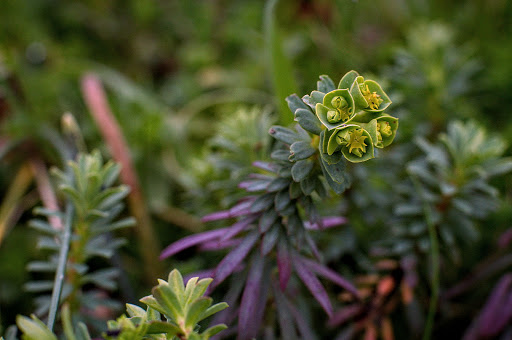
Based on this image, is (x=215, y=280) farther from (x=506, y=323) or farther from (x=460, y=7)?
(x=460, y=7)

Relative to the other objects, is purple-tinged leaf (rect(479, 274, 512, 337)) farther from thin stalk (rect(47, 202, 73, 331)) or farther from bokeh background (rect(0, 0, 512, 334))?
thin stalk (rect(47, 202, 73, 331))

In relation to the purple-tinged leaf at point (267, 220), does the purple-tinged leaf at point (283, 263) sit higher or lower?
lower

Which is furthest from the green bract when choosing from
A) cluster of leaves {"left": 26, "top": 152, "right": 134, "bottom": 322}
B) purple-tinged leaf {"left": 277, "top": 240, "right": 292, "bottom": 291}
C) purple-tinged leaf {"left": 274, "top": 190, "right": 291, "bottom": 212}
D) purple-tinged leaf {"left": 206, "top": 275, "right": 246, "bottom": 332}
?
cluster of leaves {"left": 26, "top": 152, "right": 134, "bottom": 322}

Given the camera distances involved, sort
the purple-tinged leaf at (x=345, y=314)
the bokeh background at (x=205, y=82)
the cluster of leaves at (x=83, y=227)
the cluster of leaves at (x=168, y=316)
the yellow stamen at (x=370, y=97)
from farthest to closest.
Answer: the bokeh background at (x=205, y=82)
the purple-tinged leaf at (x=345, y=314)
the cluster of leaves at (x=83, y=227)
the yellow stamen at (x=370, y=97)
the cluster of leaves at (x=168, y=316)

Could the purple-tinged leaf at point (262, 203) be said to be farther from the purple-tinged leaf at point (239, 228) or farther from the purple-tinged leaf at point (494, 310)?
the purple-tinged leaf at point (494, 310)

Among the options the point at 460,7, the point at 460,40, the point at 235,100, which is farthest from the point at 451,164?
the point at 460,7

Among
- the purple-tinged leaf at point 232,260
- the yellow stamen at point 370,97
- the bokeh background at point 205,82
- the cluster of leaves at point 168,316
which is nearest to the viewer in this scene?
the cluster of leaves at point 168,316

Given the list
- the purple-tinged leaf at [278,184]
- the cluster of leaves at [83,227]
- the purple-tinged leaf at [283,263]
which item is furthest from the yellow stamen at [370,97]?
the cluster of leaves at [83,227]

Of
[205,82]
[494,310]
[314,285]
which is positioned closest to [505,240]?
[494,310]
